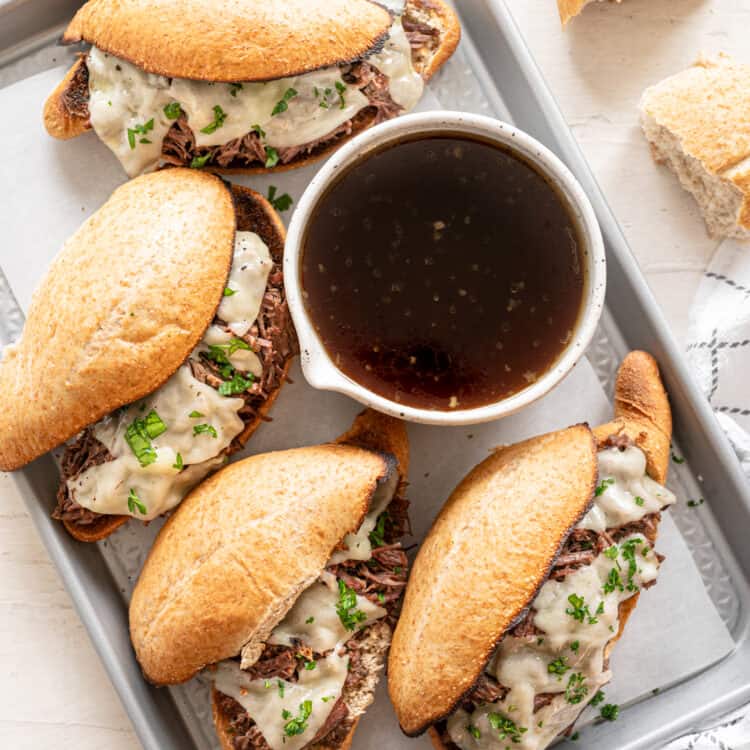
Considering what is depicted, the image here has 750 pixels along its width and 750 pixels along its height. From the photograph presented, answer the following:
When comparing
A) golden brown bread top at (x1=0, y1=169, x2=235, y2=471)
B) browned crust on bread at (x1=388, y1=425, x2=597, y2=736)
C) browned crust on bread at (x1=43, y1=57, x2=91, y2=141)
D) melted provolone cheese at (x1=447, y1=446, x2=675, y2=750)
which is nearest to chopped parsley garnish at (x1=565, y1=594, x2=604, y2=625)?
melted provolone cheese at (x1=447, y1=446, x2=675, y2=750)

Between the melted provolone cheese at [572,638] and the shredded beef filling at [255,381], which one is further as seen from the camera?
the shredded beef filling at [255,381]

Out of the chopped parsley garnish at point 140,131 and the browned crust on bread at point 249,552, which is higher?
the chopped parsley garnish at point 140,131

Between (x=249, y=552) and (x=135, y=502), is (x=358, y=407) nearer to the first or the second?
(x=249, y=552)

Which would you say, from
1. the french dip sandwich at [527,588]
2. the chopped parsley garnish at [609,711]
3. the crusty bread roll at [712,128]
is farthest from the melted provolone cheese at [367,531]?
the crusty bread roll at [712,128]

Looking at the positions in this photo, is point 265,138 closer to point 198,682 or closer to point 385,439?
point 385,439

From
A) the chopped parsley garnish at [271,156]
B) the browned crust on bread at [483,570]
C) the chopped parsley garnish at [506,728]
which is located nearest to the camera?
the browned crust on bread at [483,570]

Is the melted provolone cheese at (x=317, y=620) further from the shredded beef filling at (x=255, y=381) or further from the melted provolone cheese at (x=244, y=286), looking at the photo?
the melted provolone cheese at (x=244, y=286)

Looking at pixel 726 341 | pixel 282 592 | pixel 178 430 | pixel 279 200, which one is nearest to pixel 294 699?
pixel 282 592
